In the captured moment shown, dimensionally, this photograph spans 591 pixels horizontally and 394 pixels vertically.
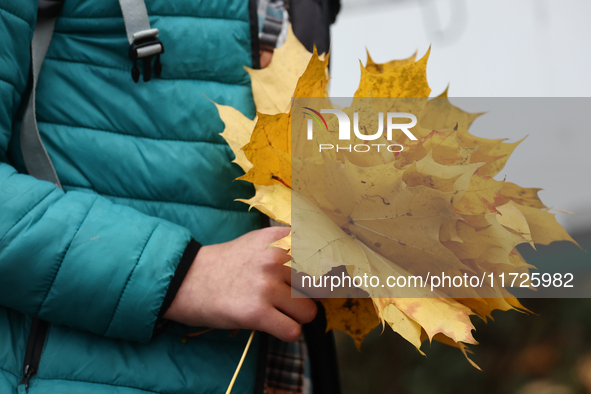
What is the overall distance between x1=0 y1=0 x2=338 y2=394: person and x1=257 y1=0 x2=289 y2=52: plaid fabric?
0.02 m

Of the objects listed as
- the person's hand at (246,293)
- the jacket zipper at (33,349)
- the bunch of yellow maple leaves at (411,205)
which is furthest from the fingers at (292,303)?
the jacket zipper at (33,349)

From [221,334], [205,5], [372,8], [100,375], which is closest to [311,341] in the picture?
[221,334]

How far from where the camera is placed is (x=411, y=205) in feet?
1.03

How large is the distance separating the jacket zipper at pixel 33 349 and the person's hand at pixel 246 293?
157mm

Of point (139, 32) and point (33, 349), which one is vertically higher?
point (139, 32)

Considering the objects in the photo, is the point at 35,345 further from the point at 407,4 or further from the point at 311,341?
the point at 407,4

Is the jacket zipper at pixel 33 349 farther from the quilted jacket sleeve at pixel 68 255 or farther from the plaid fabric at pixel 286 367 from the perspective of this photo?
the plaid fabric at pixel 286 367

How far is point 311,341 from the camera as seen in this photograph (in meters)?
0.55

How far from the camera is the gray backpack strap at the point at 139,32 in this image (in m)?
0.45

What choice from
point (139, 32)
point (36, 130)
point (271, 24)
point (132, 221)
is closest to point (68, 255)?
point (132, 221)

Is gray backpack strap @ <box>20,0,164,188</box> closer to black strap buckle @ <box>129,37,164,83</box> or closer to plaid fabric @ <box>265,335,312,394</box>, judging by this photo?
black strap buckle @ <box>129,37,164,83</box>

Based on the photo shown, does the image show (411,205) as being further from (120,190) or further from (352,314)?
(120,190)

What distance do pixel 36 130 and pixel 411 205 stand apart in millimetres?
457

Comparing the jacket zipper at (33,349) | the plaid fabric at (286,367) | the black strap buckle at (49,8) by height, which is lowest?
the plaid fabric at (286,367)
